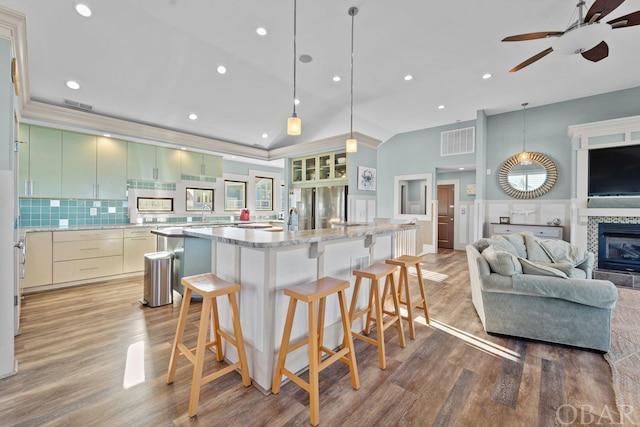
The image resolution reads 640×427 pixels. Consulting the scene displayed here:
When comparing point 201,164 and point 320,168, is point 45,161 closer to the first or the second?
point 201,164

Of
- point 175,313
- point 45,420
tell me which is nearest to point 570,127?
point 175,313

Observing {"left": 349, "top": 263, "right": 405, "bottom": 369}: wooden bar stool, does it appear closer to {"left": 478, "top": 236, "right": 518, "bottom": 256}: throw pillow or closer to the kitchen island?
the kitchen island

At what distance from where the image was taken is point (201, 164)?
5.53 m

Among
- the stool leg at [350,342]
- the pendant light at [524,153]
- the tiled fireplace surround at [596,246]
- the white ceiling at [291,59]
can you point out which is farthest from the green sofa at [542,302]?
the pendant light at [524,153]

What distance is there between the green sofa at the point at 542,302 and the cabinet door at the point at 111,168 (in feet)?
17.4

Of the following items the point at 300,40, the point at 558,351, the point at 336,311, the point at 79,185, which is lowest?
the point at 558,351

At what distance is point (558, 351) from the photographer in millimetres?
2273

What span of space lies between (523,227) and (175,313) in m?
6.08

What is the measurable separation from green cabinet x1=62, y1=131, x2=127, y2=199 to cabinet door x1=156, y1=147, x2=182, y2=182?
51cm

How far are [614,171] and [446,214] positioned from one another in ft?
11.8

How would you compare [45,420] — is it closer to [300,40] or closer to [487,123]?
[300,40]

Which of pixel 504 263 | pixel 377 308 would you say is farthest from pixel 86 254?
pixel 504 263

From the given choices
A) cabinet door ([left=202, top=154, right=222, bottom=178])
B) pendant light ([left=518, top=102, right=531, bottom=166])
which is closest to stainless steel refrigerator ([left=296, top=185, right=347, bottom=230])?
cabinet door ([left=202, top=154, right=222, bottom=178])

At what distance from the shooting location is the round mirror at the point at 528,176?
209 inches
